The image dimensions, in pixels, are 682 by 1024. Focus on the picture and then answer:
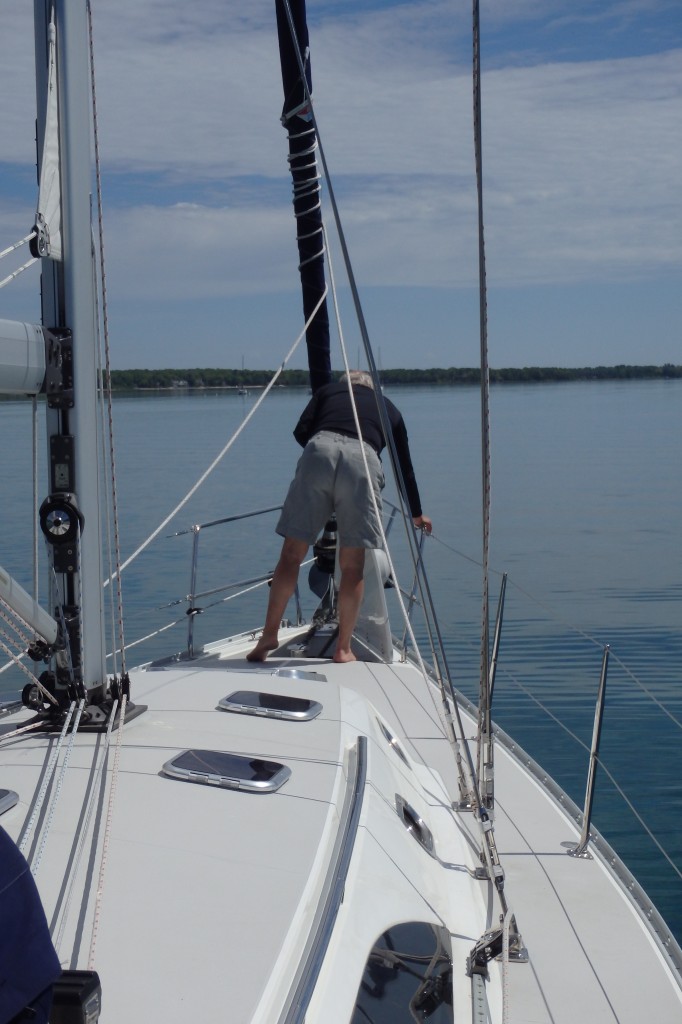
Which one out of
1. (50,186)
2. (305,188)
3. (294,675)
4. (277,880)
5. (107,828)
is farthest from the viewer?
(305,188)

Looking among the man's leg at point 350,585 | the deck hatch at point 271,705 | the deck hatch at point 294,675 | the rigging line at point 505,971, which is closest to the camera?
the rigging line at point 505,971

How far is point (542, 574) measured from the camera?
11.4 metres

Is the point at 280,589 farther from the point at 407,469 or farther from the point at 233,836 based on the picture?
the point at 233,836

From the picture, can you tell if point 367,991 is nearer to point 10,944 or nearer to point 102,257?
point 10,944

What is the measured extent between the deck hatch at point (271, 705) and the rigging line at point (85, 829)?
304 mm

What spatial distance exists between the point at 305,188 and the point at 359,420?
1.24 metres

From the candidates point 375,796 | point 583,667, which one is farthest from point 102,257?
point 583,667

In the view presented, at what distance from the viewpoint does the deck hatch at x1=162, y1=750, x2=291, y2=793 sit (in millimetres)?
2043

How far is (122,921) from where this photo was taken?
1.58 metres

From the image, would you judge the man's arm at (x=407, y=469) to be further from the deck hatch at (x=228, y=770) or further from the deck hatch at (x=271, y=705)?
the deck hatch at (x=228, y=770)

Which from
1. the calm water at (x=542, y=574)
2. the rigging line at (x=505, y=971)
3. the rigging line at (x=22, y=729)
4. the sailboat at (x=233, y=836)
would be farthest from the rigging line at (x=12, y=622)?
the calm water at (x=542, y=574)

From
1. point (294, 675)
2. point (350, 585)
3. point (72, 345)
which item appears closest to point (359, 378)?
point (350, 585)

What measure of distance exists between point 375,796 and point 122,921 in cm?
80

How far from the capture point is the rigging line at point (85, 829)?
5.16 ft
